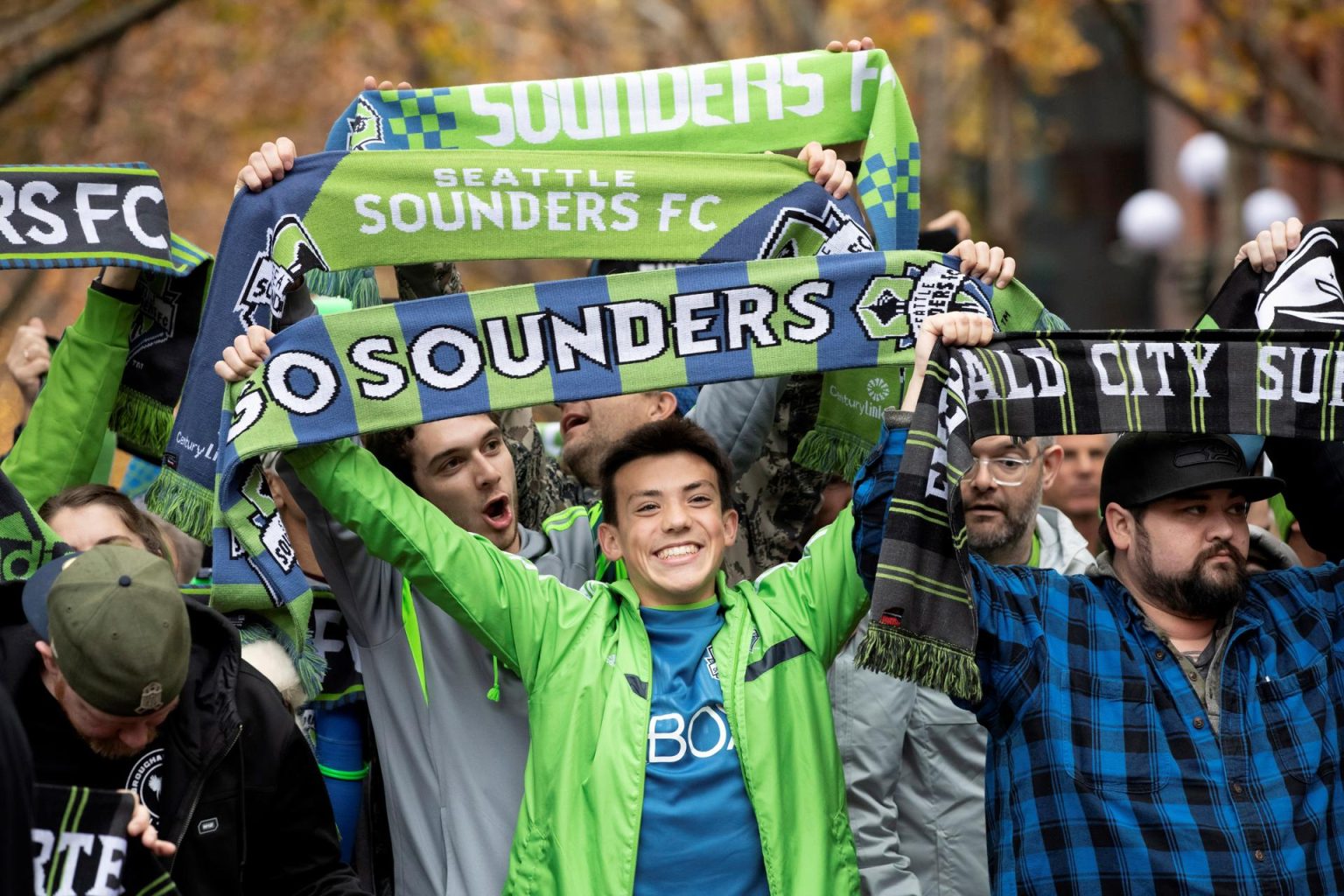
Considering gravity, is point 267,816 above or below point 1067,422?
below

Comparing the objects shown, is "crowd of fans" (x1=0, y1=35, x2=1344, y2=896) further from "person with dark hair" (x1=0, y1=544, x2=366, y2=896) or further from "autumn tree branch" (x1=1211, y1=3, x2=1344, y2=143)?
"autumn tree branch" (x1=1211, y1=3, x2=1344, y2=143)

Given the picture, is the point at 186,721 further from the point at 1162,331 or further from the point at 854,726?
the point at 1162,331

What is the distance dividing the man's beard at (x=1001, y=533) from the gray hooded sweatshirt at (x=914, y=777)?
421mm

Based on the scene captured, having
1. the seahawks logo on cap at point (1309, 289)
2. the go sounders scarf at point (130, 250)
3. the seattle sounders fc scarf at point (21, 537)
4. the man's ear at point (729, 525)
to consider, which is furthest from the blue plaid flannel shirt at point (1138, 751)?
the go sounders scarf at point (130, 250)

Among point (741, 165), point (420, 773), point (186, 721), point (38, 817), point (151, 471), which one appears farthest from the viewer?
point (151, 471)

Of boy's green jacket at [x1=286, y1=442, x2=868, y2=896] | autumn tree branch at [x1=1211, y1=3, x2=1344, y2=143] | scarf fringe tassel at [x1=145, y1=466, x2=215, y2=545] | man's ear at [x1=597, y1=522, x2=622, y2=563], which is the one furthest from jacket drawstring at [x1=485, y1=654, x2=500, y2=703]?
autumn tree branch at [x1=1211, y1=3, x2=1344, y2=143]

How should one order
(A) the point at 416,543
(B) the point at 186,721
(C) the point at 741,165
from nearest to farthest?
(B) the point at 186,721 → (A) the point at 416,543 → (C) the point at 741,165

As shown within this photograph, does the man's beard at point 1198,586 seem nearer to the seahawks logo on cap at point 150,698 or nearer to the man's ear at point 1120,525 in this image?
the man's ear at point 1120,525

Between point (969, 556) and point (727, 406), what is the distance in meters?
1.13

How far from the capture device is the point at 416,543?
408 cm

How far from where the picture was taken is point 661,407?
17.5 ft

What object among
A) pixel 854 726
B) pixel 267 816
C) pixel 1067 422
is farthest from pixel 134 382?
pixel 1067 422

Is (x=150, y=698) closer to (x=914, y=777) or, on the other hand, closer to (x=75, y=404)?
(x=75, y=404)

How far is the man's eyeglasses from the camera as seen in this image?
16.0 feet
